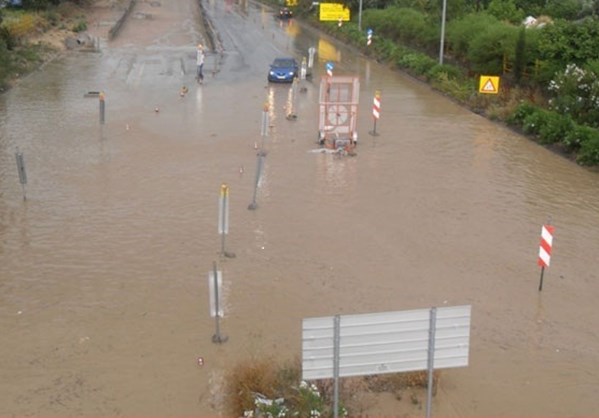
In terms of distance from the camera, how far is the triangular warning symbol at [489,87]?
2695cm

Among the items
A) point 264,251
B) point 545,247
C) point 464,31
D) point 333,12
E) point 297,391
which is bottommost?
point 264,251

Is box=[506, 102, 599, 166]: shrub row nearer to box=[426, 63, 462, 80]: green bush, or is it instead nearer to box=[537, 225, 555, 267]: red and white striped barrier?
box=[426, 63, 462, 80]: green bush

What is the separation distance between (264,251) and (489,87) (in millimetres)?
16047

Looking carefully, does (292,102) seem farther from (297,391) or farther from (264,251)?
(297,391)

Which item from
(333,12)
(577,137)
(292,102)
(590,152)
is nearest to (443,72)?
(292,102)

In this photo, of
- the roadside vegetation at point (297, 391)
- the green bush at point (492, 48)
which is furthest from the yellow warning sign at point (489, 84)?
the roadside vegetation at point (297, 391)

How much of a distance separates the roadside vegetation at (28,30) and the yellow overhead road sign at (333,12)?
19.4 metres

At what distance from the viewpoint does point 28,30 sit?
148 feet

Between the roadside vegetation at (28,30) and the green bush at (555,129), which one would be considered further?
the roadside vegetation at (28,30)

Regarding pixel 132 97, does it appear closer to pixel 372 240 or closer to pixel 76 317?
pixel 372 240

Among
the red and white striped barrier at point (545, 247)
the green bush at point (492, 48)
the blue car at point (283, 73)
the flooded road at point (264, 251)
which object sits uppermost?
the green bush at point (492, 48)

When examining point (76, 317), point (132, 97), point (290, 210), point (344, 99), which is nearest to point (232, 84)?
point (132, 97)

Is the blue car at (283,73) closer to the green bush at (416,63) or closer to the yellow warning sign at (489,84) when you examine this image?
the green bush at (416,63)

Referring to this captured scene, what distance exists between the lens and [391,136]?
78.4 feet
